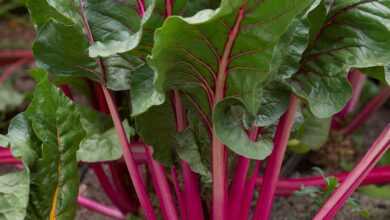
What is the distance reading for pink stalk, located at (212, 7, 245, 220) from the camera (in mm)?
912

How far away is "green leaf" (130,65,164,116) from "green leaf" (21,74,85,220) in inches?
5.5

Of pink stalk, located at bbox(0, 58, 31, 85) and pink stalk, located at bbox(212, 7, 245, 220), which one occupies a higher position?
pink stalk, located at bbox(212, 7, 245, 220)

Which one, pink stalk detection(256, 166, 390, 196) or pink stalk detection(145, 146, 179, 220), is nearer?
pink stalk detection(145, 146, 179, 220)

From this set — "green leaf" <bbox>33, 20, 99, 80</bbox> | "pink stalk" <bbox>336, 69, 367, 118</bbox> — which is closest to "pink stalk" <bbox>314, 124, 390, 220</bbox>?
"green leaf" <bbox>33, 20, 99, 80</bbox>

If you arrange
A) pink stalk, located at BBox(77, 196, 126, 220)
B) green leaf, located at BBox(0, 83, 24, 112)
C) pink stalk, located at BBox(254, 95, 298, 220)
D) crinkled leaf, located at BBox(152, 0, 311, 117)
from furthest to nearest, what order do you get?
green leaf, located at BBox(0, 83, 24, 112)
pink stalk, located at BBox(77, 196, 126, 220)
pink stalk, located at BBox(254, 95, 298, 220)
crinkled leaf, located at BBox(152, 0, 311, 117)

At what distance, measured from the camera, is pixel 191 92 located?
1081mm

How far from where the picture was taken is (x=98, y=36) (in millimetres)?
1104

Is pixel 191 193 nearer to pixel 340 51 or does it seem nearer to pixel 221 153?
pixel 221 153

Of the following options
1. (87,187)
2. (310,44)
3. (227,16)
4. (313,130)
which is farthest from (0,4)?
(227,16)

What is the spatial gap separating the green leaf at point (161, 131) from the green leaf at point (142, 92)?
0.40 ft

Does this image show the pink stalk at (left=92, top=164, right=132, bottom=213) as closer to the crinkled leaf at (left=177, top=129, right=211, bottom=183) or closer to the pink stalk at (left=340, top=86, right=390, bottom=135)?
the crinkled leaf at (left=177, top=129, right=211, bottom=183)

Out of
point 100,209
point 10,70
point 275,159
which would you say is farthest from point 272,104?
point 10,70

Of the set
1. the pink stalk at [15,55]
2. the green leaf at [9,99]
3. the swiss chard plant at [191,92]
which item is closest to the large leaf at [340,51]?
→ the swiss chard plant at [191,92]

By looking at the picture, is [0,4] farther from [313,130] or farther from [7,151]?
[313,130]
